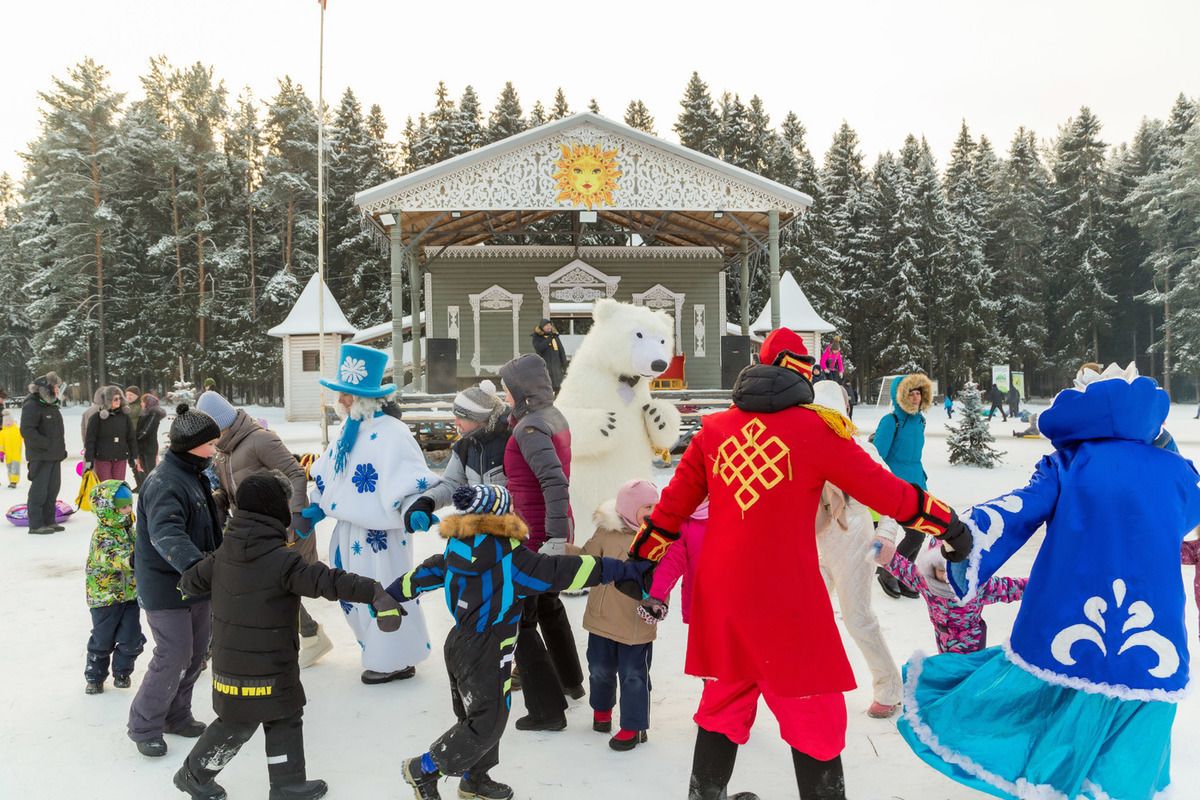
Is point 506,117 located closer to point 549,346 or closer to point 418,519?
point 549,346

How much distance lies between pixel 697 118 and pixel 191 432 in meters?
41.0

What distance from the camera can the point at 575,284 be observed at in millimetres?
20281

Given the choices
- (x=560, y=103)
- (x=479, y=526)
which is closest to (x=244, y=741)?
(x=479, y=526)

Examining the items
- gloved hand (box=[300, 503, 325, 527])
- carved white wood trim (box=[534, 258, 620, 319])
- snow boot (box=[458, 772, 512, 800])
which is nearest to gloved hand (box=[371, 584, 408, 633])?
snow boot (box=[458, 772, 512, 800])

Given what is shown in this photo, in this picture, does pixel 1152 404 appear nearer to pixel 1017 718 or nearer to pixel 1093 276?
pixel 1017 718

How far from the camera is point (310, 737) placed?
3.61m

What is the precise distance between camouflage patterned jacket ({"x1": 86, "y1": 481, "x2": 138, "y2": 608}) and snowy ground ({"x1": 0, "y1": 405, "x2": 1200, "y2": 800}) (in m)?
0.54

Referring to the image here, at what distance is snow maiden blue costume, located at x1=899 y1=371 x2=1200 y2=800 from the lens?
231 centimetres

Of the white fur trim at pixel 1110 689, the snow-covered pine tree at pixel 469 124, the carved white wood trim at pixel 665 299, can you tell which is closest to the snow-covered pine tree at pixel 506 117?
the snow-covered pine tree at pixel 469 124

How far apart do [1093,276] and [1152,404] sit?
44.8m

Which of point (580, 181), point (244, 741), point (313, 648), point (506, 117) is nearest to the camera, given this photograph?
point (244, 741)

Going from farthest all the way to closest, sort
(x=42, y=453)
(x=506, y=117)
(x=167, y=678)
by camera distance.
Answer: (x=506, y=117) → (x=42, y=453) → (x=167, y=678)

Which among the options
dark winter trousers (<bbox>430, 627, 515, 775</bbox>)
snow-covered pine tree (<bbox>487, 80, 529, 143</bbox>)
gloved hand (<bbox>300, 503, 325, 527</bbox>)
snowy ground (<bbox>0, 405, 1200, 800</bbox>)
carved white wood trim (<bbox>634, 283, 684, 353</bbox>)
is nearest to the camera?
dark winter trousers (<bbox>430, 627, 515, 775</bbox>)

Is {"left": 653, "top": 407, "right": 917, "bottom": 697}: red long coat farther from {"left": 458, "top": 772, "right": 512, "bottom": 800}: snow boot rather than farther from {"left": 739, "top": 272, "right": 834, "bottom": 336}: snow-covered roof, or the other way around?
{"left": 739, "top": 272, "right": 834, "bottom": 336}: snow-covered roof
